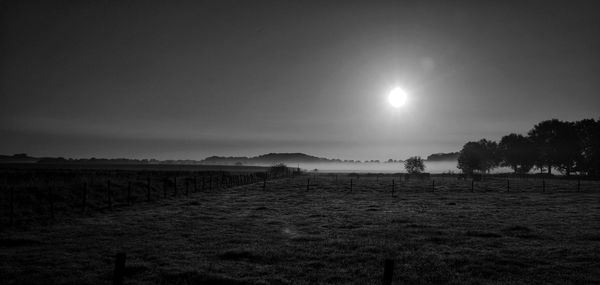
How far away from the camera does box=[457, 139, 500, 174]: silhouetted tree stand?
498ft

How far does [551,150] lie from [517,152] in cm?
1959

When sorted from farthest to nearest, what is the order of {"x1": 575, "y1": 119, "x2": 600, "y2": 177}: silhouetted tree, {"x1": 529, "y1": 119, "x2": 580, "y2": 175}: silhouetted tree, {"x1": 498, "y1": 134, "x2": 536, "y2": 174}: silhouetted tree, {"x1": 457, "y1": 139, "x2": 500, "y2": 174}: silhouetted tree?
{"x1": 457, "y1": 139, "x2": 500, "y2": 174}: silhouetted tree, {"x1": 498, "y1": 134, "x2": 536, "y2": 174}: silhouetted tree, {"x1": 529, "y1": 119, "x2": 580, "y2": 175}: silhouetted tree, {"x1": 575, "y1": 119, "x2": 600, "y2": 177}: silhouetted tree

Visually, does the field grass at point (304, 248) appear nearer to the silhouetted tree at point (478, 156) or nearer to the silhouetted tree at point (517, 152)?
the silhouetted tree at point (517, 152)

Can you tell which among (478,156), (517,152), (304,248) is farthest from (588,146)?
(304,248)

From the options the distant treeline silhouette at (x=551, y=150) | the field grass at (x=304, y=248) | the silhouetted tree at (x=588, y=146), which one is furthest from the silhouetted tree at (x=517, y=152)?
the field grass at (x=304, y=248)

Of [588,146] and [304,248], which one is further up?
[588,146]

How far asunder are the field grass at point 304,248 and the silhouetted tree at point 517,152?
394 feet

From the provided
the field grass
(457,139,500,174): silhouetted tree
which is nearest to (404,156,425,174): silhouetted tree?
(457,139,500,174): silhouetted tree

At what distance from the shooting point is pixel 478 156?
508 feet

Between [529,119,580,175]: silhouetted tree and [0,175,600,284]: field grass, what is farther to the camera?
[529,119,580,175]: silhouetted tree

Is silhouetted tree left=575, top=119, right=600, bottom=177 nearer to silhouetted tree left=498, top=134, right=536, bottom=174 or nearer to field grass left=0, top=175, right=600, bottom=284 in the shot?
silhouetted tree left=498, top=134, right=536, bottom=174

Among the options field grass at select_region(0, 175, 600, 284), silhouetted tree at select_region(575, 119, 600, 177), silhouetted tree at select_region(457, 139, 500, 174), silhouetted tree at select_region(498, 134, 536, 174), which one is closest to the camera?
field grass at select_region(0, 175, 600, 284)

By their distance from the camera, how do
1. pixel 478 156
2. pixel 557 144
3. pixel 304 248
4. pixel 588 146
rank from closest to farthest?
pixel 304 248 → pixel 588 146 → pixel 557 144 → pixel 478 156

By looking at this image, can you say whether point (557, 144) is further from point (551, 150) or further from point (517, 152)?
point (517, 152)
